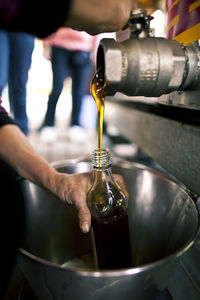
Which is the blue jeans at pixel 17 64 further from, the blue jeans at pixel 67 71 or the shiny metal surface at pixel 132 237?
the shiny metal surface at pixel 132 237

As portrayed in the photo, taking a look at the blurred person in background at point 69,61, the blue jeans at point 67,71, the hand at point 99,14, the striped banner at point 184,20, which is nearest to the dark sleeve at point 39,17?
the hand at point 99,14

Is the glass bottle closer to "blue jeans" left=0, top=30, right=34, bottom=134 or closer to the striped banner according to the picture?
the striped banner

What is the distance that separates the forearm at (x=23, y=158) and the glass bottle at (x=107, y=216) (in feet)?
0.28

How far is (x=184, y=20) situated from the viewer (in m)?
0.33

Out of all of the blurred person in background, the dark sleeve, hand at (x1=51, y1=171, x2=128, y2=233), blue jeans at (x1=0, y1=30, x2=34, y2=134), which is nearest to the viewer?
the dark sleeve

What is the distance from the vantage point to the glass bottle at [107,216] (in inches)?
15.4

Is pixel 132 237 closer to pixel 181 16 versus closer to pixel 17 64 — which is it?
pixel 181 16

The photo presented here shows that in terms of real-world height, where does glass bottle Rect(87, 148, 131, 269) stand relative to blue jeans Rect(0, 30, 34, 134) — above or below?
below

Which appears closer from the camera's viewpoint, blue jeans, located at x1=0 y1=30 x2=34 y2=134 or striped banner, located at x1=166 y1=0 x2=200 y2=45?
striped banner, located at x1=166 y1=0 x2=200 y2=45

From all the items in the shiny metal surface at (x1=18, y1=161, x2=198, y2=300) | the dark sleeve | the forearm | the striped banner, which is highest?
the striped banner

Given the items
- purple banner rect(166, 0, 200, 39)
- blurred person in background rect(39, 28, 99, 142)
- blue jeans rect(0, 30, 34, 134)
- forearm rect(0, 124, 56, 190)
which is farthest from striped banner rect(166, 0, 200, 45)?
blurred person in background rect(39, 28, 99, 142)

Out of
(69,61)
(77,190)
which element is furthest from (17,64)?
(77,190)

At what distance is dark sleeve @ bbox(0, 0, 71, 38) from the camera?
0.23 m

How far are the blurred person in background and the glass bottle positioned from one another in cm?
117
